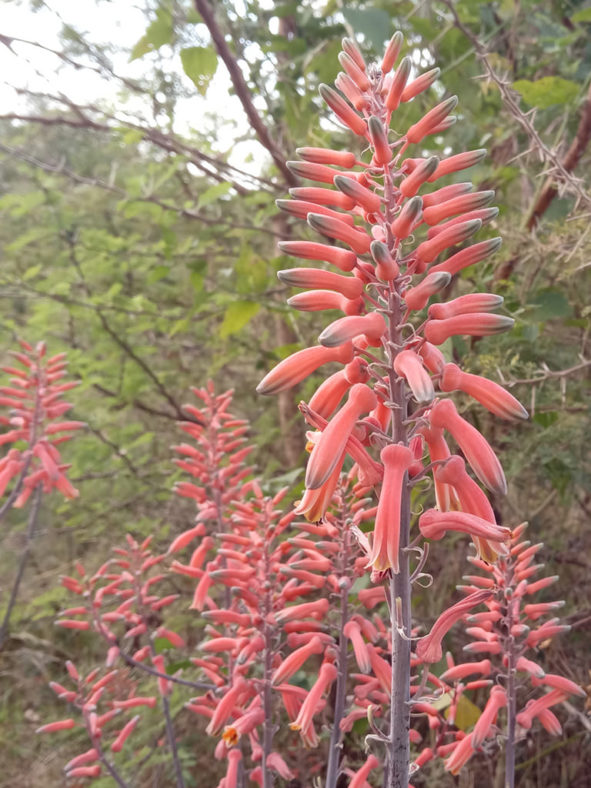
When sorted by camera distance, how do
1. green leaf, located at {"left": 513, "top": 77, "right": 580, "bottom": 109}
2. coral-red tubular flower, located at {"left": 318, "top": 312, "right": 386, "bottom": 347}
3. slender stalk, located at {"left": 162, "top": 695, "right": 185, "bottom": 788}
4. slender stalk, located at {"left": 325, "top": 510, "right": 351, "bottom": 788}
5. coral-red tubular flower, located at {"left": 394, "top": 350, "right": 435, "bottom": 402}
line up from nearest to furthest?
coral-red tubular flower, located at {"left": 394, "top": 350, "right": 435, "bottom": 402}
coral-red tubular flower, located at {"left": 318, "top": 312, "right": 386, "bottom": 347}
slender stalk, located at {"left": 325, "top": 510, "right": 351, "bottom": 788}
slender stalk, located at {"left": 162, "top": 695, "right": 185, "bottom": 788}
green leaf, located at {"left": 513, "top": 77, "right": 580, "bottom": 109}

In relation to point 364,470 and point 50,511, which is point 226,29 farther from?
point 50,511

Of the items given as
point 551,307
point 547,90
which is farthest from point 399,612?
point 547,90

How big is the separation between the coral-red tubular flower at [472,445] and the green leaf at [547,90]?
7.61ft

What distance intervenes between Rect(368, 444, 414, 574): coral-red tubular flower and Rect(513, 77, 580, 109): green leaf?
246cm

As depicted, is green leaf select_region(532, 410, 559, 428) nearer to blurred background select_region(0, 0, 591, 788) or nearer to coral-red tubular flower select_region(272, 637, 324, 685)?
blurred background select_region(0, 0, 591, 788)

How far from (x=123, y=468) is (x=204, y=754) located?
99.4 inches

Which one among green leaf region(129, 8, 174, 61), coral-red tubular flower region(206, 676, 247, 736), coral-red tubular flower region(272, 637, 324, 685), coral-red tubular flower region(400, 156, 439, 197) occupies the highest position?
green leaf region(129, 8, 174, 61)

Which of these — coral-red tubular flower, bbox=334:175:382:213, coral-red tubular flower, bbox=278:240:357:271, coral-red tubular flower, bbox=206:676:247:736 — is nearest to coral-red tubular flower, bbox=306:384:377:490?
coral-red tubular flower, bbox=278:240:357:271

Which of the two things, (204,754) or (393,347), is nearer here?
(393,347)

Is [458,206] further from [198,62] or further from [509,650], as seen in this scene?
[198,62]

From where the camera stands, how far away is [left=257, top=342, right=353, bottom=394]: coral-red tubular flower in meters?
1.54

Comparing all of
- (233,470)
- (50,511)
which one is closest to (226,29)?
(233,470)

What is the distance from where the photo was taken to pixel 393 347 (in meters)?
1.51

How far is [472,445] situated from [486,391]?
0.14 meters
